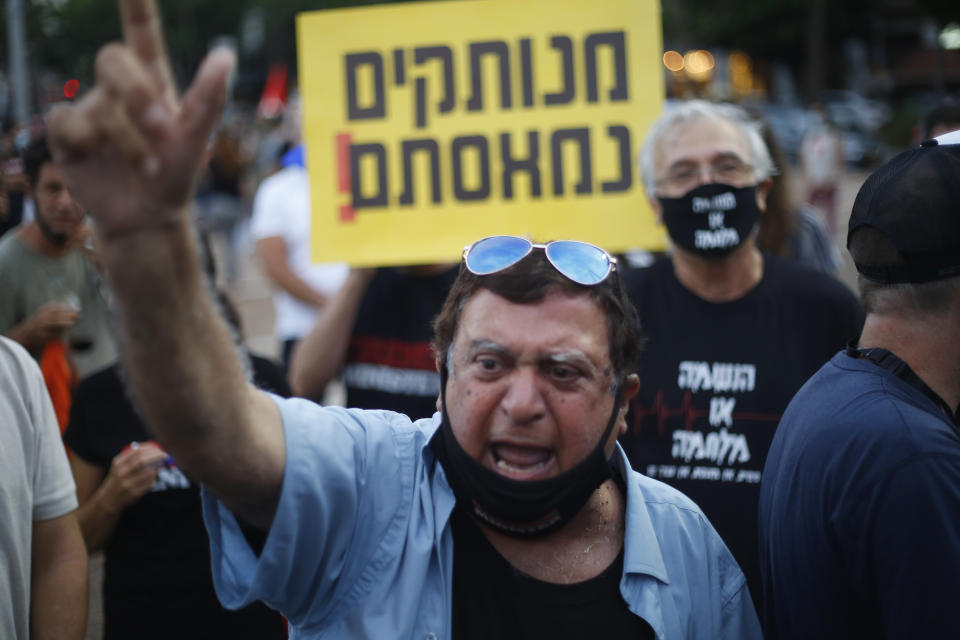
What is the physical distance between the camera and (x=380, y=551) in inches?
71.6

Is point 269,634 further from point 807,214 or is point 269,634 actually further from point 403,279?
point 807,214

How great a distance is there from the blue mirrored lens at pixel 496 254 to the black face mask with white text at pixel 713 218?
132 centimetres

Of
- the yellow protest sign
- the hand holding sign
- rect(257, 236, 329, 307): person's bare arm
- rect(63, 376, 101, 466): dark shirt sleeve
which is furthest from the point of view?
rect(257, 236, 329, 307): person's bare arm

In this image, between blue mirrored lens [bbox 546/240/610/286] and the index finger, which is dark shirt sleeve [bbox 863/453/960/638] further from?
the index finger

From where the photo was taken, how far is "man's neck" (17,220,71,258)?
443 centimetres

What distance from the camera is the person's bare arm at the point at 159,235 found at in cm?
135

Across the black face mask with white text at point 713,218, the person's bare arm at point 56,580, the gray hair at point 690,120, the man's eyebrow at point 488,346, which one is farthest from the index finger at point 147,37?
the gray hair at point 690,120

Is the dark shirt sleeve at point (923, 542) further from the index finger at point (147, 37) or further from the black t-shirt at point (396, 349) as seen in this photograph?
the black t-shirt at point (396, 349)

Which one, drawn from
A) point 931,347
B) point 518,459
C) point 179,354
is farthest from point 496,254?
point 931,347

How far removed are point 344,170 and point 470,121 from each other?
Result: 52 cm

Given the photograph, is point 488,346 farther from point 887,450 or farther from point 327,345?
point 327,345

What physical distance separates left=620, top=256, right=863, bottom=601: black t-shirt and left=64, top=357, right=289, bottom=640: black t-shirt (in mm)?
1220

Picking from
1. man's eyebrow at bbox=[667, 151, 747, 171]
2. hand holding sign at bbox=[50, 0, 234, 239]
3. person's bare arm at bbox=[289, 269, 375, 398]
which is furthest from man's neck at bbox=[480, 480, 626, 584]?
person's bare arm at bbox=[289, 269, 375, 398]

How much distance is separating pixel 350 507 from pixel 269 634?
1551 mm
